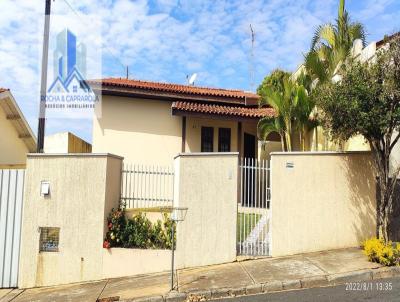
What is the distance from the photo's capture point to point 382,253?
7598mm

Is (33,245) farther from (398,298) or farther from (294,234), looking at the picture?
(398,298)

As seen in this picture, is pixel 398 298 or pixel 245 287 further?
pixel 245 287

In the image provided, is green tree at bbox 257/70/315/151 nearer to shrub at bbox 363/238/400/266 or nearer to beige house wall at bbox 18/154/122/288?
shrub at bbox 363/238/400/266

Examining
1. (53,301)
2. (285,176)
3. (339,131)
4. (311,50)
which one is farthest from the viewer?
(311,50)

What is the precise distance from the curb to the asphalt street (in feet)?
0.53

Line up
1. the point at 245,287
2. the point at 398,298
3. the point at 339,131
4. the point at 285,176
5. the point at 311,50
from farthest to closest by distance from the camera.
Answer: the point at 311,50 → the point at 285,176 → the point at 339,131 → the point at 245,287 → the point at 398,298

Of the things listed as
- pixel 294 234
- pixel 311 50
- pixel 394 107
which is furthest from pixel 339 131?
pixel 311 50

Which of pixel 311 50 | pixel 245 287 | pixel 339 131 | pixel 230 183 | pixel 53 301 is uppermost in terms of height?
pixel 311 50

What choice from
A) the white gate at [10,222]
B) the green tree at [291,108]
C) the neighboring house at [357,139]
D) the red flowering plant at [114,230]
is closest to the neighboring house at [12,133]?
the white gate at [10,222]

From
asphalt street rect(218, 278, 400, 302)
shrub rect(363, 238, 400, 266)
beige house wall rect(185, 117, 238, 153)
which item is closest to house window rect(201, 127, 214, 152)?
beige house wall rect(185, 117, 238, 153)

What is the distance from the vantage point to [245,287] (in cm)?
695

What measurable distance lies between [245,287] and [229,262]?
68.3 inches

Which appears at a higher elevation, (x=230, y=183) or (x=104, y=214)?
(x=230, y=183)

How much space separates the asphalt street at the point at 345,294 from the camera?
20.0ft
